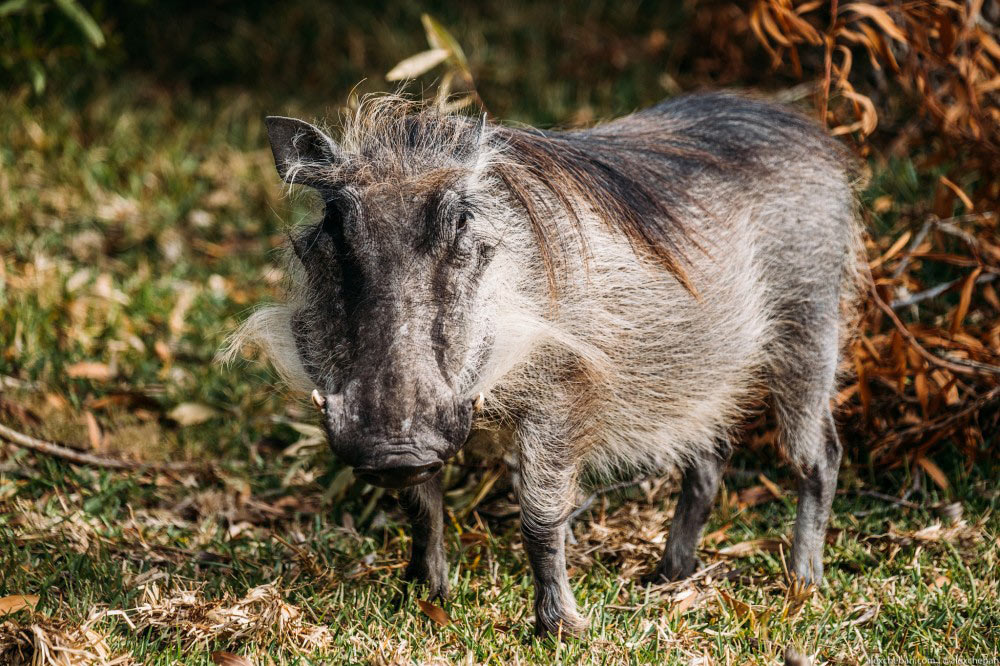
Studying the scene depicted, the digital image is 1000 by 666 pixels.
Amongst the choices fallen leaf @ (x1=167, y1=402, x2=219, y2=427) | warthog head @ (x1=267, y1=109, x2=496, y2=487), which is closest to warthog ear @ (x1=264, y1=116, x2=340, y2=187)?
warthog head @ (x1=267, y1=109, x2=496, y2=487)

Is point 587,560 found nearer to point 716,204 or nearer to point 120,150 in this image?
point 716,204

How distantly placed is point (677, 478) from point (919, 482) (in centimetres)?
84

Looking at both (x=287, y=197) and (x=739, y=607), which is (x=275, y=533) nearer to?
(x=739, y=607)

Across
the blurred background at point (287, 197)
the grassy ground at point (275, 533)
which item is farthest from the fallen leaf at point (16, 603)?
the blurred background at point (287, 197)

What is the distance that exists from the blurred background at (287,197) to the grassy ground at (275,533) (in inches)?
0.7

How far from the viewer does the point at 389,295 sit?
2418 mm

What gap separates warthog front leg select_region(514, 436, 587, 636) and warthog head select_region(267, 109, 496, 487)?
0.41 m

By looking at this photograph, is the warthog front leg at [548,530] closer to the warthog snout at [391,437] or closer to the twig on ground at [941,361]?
the warthog snout at [391,437]

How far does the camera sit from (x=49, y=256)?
196 inches

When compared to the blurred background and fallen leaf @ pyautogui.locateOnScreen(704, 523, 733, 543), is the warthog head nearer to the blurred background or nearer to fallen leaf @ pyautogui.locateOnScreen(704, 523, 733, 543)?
the blurred background

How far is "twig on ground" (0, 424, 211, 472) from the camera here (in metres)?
3.54

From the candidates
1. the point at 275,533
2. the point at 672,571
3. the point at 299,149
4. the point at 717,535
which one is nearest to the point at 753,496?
the point at 717,535

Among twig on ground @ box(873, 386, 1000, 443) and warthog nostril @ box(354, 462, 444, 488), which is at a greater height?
warthog nostril @ box(354, 462, 444, 488)

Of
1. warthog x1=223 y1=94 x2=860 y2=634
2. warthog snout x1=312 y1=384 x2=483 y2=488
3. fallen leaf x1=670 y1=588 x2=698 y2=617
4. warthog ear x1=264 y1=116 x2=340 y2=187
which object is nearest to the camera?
warthog snout x1=312 y1=384 x2=483 y2=488
